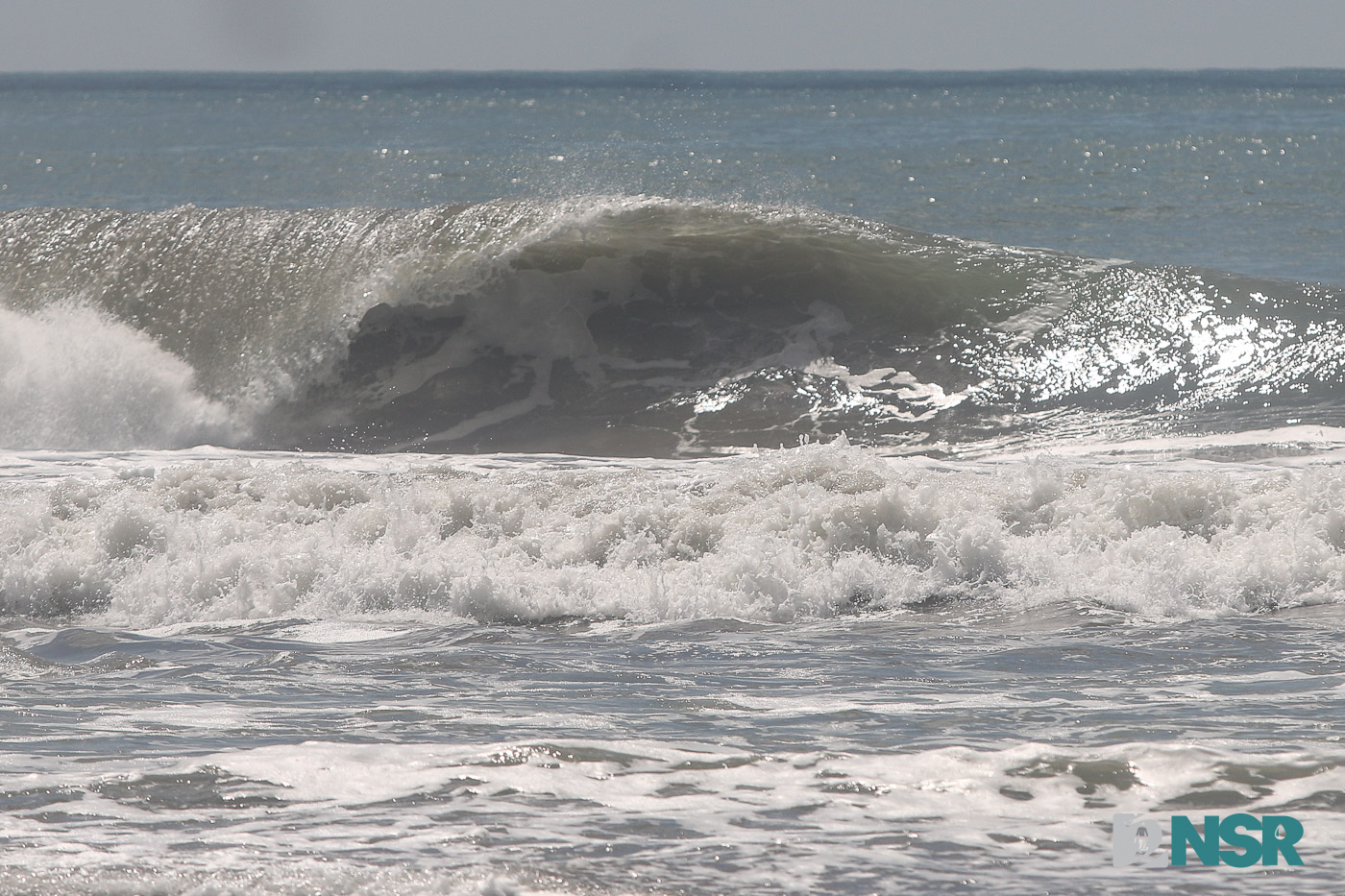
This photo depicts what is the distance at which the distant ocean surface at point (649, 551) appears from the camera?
365 centimetres

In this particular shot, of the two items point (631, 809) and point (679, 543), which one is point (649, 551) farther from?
point (631, 809)

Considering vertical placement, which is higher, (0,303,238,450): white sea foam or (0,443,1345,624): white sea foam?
(0,303,238,450): white sea foam

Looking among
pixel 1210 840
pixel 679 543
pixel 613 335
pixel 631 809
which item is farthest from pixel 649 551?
pixel 613 335

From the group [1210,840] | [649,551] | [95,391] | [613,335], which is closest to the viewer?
[1210,840]

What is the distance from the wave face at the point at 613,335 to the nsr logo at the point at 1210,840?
672 centimetres

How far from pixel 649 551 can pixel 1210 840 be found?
156 inches

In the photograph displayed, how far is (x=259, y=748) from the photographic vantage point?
425 cm

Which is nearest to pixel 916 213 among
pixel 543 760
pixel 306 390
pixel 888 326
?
pixel 888 326

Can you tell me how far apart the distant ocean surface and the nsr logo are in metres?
0.05

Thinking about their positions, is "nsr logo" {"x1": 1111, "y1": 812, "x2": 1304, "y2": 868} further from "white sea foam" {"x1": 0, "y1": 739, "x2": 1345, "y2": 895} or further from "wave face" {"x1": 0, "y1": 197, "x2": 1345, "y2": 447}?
"wave face" {"x1": 0, "y1": 197, "x2": 1345, "y2": 447}

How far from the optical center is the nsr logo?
3.40 m

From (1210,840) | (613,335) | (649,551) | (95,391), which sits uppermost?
(613,335)

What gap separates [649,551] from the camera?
7.16 meters

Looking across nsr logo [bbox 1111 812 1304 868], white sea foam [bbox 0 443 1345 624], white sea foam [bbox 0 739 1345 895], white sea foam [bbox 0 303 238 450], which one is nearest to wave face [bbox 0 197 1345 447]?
white sea foam [bbox 0 303 238 450]
